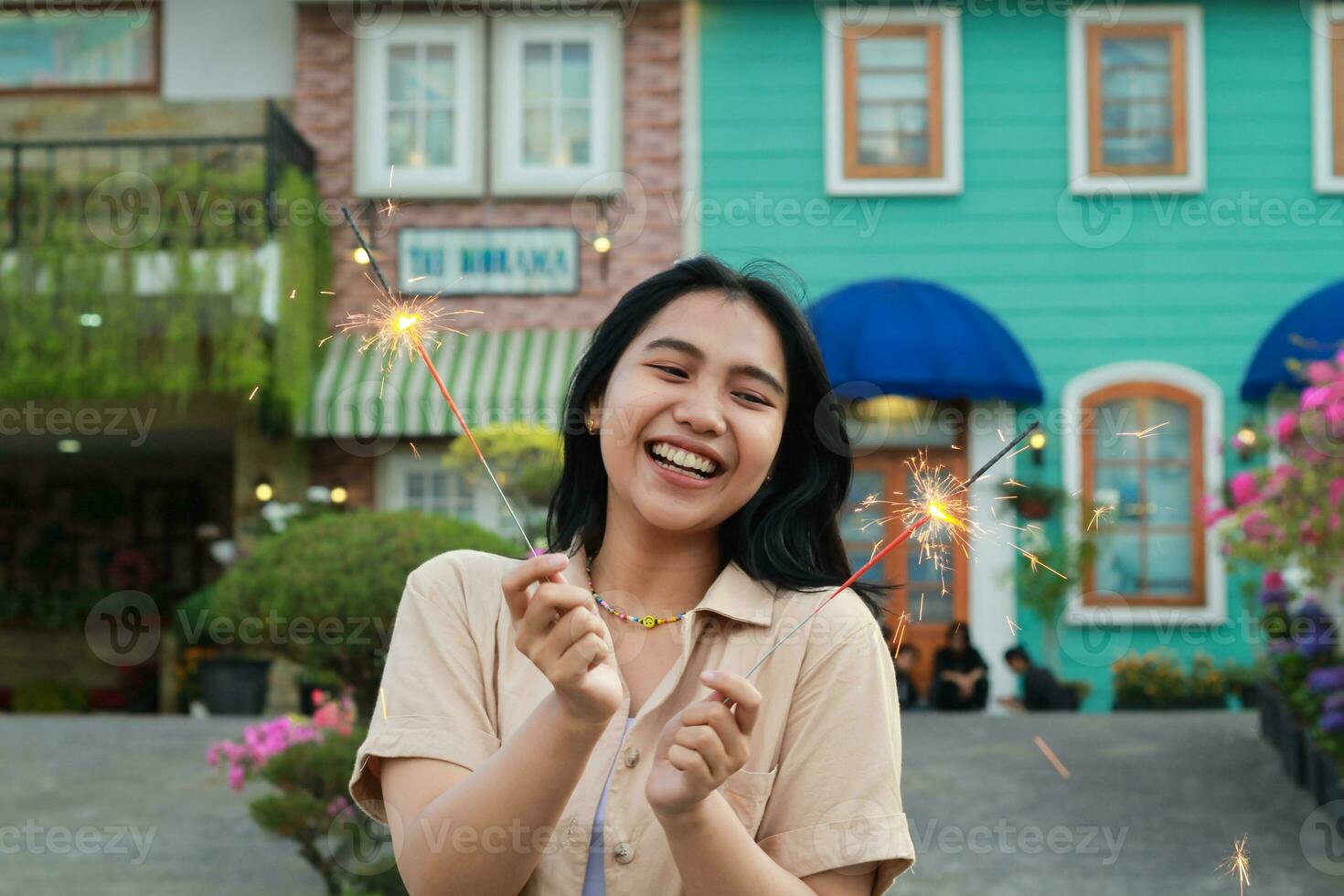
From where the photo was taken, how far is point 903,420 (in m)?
10.2

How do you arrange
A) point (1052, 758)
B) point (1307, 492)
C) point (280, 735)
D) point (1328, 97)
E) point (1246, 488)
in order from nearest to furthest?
point (280, 735) < point (1307, 492) < point (1246, 488) < point (1052, 758) < point (1328, 97)

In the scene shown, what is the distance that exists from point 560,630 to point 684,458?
1.08ft

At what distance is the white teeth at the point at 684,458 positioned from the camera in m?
1.70

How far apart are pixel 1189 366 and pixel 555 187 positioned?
469 centimetres

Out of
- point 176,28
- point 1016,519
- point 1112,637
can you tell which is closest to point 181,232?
point 176,28

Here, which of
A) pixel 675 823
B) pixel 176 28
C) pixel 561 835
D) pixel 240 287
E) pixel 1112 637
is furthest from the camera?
pixel 176 28

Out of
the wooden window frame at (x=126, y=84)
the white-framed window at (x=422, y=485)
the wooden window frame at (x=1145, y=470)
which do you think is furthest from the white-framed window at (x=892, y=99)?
the wooden window frame at (x=126, y=84)

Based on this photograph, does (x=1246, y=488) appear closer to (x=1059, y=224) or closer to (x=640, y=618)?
(x=1059, y=224)

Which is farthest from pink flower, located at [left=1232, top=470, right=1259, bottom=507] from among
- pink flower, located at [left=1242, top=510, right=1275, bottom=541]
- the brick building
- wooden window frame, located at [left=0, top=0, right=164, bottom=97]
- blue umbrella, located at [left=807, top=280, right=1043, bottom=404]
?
wooden window frame, located at [left=0, top=0, right=164, bottom=97]

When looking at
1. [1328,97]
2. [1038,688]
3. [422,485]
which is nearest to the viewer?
[1038,688]

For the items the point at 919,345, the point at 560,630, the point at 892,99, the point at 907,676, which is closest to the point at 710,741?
the point at 560,630

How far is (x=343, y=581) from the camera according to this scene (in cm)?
485

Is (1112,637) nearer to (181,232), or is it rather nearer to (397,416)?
(397,416)

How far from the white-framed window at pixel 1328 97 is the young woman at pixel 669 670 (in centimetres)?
961
